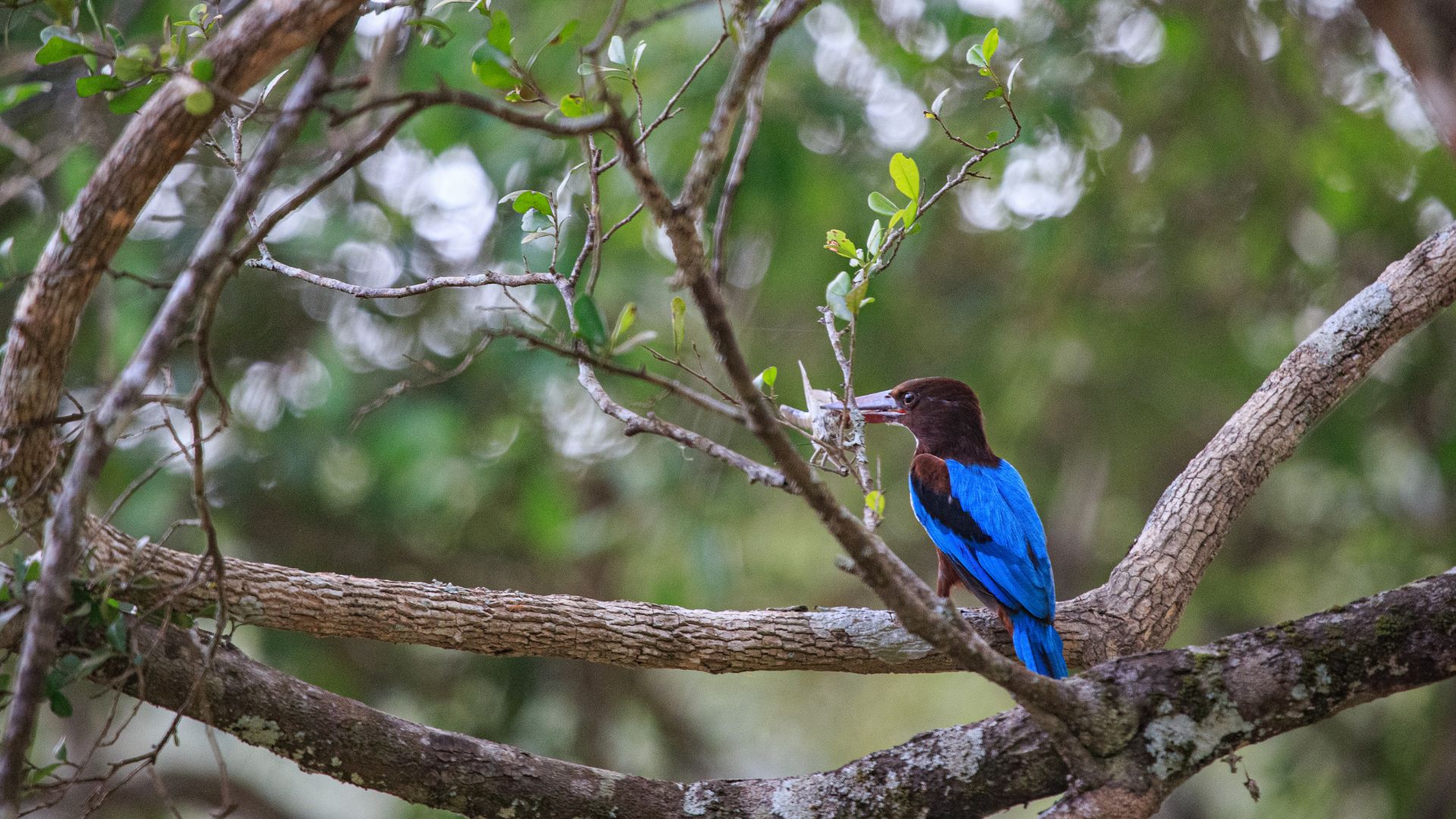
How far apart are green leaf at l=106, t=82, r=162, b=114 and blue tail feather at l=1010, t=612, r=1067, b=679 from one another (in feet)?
8.05

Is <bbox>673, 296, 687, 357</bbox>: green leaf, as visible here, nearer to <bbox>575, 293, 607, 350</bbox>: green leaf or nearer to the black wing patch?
<bbox>575, 293, 607, 350</bbox>: green leaf

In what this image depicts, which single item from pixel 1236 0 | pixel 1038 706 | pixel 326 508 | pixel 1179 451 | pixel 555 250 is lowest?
pixel 1038 706

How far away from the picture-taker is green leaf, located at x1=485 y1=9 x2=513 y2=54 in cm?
170

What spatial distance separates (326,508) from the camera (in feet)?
19.9

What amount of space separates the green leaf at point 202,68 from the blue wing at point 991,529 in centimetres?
236

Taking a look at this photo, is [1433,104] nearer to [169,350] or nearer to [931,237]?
[169,350]

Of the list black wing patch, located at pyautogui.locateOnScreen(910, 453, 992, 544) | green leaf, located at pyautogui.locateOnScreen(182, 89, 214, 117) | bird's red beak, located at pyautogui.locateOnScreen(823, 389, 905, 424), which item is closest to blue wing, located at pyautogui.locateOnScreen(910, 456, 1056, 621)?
black wing patch, located at pyautogui.locateOnScreen(910, 453, 992, 544)

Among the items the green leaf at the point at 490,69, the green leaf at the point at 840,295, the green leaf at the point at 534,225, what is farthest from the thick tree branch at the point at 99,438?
the green leaf at the point at 840,295

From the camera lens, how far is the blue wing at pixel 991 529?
318 centimetres

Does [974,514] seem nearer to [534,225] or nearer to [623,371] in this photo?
[534,225]

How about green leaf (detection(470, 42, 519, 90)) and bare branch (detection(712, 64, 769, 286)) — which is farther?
green leaf (detection(470, 42, 519, 90))

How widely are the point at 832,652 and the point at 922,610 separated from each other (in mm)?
975

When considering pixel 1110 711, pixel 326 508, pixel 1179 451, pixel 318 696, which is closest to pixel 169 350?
pixel 318 696

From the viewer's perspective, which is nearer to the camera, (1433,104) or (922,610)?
(1433,104)
